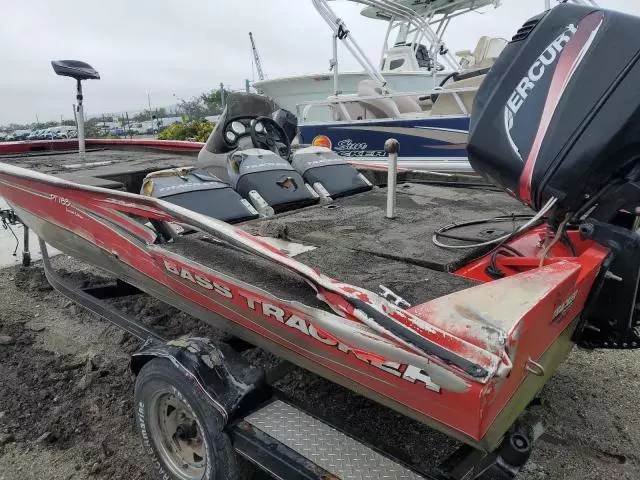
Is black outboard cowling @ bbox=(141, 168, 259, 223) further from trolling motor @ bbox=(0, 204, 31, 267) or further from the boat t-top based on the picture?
the boat t-top

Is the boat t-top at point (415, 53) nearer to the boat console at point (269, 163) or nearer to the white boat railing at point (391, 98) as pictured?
the white boat railing at point (391, 98)

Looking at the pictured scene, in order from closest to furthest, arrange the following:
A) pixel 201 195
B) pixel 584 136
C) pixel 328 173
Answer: pixel 584 136, pixel 201 195, pixel 328 173

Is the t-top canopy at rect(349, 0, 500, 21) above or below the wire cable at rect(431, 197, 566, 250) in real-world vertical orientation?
above

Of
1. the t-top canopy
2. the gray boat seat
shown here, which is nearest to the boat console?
the gray boat seat

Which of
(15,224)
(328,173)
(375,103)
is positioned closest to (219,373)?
(328,173)

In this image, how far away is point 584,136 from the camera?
1807mm

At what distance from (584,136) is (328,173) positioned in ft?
7.29

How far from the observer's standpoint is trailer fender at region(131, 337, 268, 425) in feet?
6.20

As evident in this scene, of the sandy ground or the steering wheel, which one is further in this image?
the steering wheel

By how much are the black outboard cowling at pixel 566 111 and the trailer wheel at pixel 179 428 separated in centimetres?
146

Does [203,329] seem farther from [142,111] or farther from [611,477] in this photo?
[142,111]

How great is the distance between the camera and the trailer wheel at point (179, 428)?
1.91m

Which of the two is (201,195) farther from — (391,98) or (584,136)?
(391,98)

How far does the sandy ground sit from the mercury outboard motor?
72 cm
